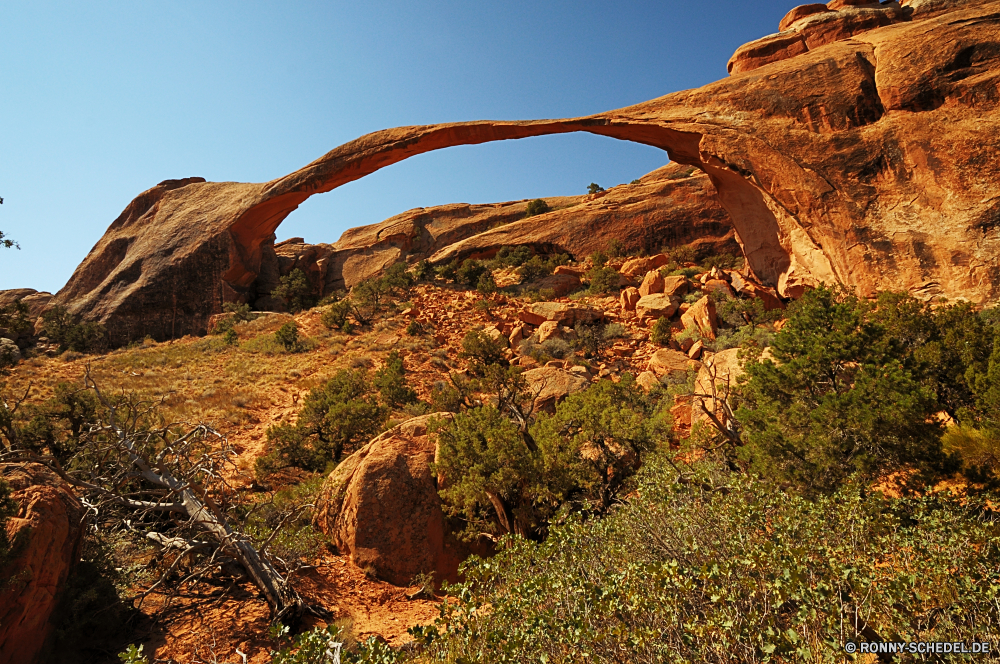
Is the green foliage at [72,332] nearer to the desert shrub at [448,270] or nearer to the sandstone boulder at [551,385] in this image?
the desert shrub at [448,270]

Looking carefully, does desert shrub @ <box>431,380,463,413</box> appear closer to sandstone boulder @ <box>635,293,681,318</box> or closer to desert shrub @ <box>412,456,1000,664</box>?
desert shrub @ <box>412,456,1000,664</box>

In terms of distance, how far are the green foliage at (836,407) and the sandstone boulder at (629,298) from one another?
40.1 ft

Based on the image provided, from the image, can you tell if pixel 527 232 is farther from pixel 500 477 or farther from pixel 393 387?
pixel 500 477

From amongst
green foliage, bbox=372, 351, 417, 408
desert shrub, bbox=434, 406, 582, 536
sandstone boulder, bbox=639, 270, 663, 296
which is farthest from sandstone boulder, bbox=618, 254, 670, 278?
desert shrub, bbox=434, 406, 582, 536

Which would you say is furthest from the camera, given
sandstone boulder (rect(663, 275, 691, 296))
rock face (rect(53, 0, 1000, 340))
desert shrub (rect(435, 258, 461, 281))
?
desert shrub (rect(435, 258, 461, 281))

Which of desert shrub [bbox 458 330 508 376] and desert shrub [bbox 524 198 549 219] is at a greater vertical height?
desert shrub [bbox 524 198 549 219]

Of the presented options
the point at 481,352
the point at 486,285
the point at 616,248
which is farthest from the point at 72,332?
the point at 616,248

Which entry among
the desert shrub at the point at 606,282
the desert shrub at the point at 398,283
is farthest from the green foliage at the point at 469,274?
the desert shrub at the point at 606,282

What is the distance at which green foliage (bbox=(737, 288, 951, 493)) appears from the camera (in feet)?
19.2

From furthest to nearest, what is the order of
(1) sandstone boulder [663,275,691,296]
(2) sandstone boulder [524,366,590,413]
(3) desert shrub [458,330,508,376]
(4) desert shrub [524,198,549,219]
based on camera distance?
(4) desert shrub [524,198,549,219]
(1) sandstone boulder [663,275,691,296]
(3) desert shrub [458,330,508,376]
(2) sandstone boulder [524,366,590,413]

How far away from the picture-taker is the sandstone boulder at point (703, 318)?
1694 centimetres

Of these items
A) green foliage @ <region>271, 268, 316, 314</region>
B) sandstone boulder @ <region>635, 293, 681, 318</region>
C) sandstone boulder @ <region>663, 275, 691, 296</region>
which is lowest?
sandstone boulder @ <region>635, 293, 681, 318</region>

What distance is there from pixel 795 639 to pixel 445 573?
20.6ft

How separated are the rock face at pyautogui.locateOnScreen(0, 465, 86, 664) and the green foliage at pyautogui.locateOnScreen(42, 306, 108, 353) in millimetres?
20218
